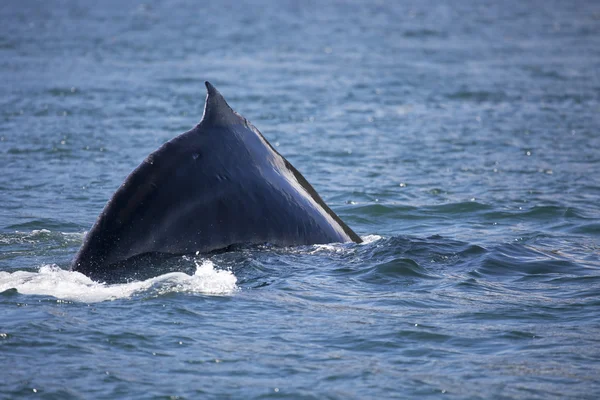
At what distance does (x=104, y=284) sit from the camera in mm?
7199

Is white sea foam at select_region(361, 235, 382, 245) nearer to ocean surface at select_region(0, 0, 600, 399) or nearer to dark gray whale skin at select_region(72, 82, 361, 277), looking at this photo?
ocean surface at select_region(0, 0, 600, 399)

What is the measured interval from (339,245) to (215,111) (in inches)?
73.1

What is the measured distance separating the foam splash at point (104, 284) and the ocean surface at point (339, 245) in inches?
0.8

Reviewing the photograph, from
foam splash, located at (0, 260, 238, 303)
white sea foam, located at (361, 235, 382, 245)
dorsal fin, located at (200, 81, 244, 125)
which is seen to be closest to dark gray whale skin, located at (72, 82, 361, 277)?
dorsal fin, located at (200, 81, 244, 125)

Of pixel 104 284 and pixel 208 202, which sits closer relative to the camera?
pixel 104 284

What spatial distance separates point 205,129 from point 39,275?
201 cm

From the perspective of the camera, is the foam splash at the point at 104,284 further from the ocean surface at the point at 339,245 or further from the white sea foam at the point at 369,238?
the white sea foam at the point at 369,238

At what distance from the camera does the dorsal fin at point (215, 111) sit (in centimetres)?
765

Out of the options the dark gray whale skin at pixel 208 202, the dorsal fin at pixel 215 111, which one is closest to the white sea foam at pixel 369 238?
the dark gray whale skin at pixel 208 202

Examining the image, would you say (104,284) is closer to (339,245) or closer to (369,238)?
(339,245)

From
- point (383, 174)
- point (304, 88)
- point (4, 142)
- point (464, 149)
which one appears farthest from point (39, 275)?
point (304, 88)

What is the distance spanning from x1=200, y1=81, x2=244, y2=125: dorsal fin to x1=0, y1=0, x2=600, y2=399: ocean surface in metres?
1.11

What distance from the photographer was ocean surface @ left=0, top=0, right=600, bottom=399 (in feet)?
20.8

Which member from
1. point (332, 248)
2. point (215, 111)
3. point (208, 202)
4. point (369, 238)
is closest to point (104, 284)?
point (208, 202)
